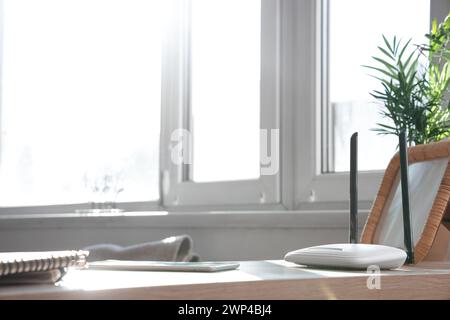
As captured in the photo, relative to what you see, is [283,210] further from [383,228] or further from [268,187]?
[383,228]

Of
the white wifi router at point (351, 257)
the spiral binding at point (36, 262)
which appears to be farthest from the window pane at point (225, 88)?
the spiral binding at point (36, 262)

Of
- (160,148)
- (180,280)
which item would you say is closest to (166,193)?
(160,148)

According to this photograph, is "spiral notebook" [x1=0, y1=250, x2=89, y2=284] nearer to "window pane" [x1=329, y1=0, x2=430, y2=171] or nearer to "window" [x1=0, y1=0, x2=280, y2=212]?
"window pane" [x1=329, y1=0, x2=430, y2=171]

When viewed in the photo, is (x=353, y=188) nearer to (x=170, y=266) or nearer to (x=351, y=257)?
(x=351, y=257)

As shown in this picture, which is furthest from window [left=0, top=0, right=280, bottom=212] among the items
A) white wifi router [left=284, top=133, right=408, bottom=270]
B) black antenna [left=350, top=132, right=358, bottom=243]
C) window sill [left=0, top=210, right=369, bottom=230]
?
white wifi router [left=284, top=133, right=408, bottom=270]

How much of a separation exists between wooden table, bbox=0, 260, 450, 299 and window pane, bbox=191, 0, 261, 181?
1.22 metres

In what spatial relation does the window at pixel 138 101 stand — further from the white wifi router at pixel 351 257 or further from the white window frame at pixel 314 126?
the white wifi router at pixel 351 257

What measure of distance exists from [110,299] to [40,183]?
7.40 ft

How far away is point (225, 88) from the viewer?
2.37m

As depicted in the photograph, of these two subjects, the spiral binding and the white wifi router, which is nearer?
the spiral binding

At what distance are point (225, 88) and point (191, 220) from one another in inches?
17.8

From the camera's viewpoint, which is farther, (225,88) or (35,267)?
(225,88)

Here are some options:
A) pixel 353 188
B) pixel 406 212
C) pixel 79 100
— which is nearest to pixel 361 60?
pixel 353 188

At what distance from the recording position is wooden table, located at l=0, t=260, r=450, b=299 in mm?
759
